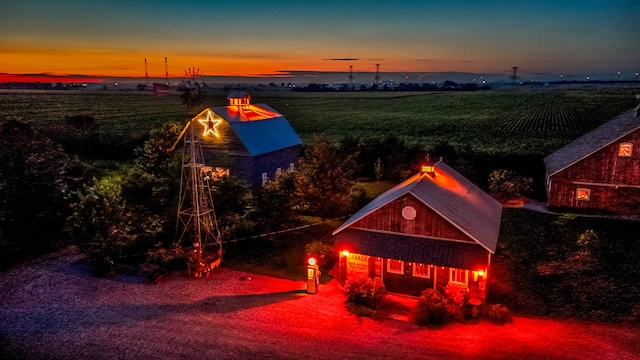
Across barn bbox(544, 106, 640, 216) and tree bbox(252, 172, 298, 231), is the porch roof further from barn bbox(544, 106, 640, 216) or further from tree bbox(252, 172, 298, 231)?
barn bbox(544, 106, 640, 216)

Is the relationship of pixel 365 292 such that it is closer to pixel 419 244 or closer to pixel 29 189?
pixel 419 244

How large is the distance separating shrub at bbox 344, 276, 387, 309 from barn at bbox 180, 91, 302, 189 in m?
18.2

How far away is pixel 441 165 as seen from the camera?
2938 cm

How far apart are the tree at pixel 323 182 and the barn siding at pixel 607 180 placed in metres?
16.1

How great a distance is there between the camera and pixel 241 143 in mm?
36344

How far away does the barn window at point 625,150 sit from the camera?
3212cm

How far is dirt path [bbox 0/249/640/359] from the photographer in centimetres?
1688

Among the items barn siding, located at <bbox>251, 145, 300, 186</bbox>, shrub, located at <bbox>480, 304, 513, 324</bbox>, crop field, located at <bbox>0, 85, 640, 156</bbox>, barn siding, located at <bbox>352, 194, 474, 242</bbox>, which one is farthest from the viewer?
crop field, located at <bbox>0, 85, 640, 156</bbox>

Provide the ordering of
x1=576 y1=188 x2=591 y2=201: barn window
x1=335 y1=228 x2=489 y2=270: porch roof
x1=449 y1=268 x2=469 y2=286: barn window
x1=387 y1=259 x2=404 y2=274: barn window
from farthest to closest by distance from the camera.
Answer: x1=576 y1=188 x2=591 y2=201: barn window < x1=387 y1=259 x2=404 y2=274: barn window < x1=449 y1=268 x2=469 y2=286: barn window < x1=335 y1=228 x2=489 y2=270: porch roof

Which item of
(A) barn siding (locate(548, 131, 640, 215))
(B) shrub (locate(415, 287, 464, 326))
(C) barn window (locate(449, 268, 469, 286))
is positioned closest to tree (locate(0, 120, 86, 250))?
(B) shrub (locate(415, 287, 464, 326))

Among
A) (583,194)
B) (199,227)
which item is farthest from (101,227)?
(583,194)

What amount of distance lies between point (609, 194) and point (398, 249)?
21118mm

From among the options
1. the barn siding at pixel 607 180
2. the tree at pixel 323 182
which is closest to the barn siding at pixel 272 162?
the tree at pixel 323 182

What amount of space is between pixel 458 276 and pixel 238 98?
26.3m
